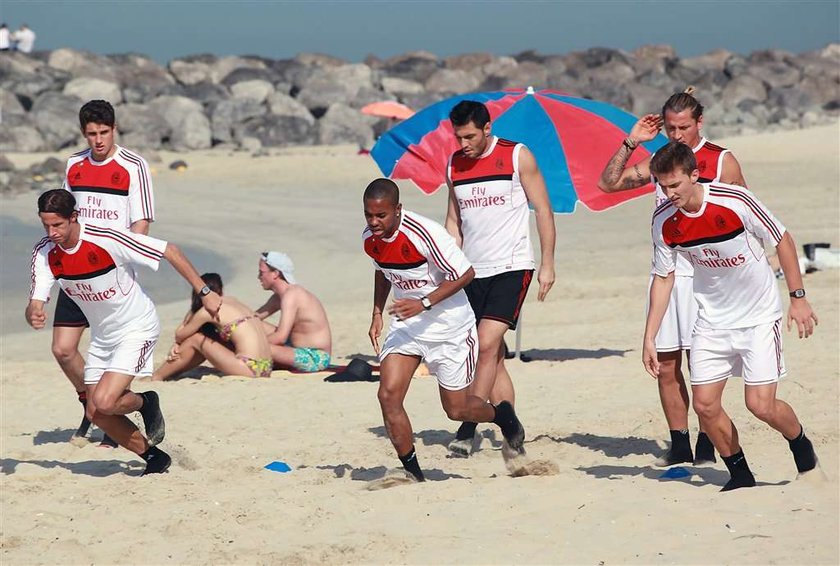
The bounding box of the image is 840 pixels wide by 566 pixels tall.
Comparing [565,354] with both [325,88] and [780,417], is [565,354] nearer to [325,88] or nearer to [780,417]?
[780,417]

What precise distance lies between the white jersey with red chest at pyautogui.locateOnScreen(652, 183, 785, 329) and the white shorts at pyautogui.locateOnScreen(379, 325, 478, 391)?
1202 mm

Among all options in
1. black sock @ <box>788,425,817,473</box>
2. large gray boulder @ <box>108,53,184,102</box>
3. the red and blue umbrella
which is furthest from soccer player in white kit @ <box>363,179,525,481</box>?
large gray boulder @ <box>108,53,184,102</box>

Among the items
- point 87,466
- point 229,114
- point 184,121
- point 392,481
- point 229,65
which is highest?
point 229,65

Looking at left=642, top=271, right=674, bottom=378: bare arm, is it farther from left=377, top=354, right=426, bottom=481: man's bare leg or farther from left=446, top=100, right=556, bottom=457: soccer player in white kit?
left=377, top=354, right=426, bottom=481: man's bare leg

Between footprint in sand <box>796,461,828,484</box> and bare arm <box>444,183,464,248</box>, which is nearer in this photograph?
footprint in sand <box>796,461,828,484</box>

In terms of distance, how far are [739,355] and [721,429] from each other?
0.38 m

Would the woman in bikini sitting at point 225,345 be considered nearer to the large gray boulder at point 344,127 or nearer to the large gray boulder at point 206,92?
the large gray boulder at point 344,127

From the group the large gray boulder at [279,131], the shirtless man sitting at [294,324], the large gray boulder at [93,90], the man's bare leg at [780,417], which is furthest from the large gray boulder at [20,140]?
the man's bare leg at [780,417]

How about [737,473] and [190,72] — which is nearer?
[737,473]

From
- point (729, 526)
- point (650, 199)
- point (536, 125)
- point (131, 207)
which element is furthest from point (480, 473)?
point (650, 199)

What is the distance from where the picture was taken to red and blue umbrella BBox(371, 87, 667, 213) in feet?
33.6

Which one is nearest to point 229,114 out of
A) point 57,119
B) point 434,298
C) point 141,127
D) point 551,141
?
point 141,127

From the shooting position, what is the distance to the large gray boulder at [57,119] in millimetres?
34781

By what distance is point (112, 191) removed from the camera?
7.97 m
